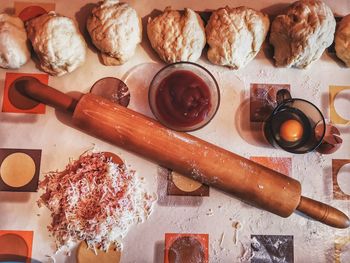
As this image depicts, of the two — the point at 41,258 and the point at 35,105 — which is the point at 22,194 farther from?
the point at 35,105

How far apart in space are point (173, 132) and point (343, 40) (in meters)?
0.84

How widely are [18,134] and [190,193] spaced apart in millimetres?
754

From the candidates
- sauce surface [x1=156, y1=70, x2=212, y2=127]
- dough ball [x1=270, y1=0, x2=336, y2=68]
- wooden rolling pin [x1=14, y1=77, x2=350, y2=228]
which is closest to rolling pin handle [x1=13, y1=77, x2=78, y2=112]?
wooden rolling pin [x1=14, y1=77, x2=350, y2=228]

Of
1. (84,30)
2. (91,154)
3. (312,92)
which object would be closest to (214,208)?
(91,154)

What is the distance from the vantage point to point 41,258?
1.55 metres

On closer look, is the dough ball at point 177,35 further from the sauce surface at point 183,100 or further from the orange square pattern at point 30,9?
the orange square pattern at point 30,9

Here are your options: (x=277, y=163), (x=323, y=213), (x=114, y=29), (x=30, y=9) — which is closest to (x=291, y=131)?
(x=277, y=163)

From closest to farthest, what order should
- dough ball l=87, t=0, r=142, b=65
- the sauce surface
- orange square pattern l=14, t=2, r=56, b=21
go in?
the sauce surface, dough ball l=87, t=0, r=142, b=65, orange square pattern l=14, t=2, r=56, b=21

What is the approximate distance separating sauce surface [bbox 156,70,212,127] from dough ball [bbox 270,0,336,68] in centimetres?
41

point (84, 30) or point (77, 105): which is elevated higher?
point (84, 30)

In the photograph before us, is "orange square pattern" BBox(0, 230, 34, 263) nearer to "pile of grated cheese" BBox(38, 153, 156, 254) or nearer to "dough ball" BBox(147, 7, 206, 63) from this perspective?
"pile of grated cheese" BBox(38, 153, 156, 254)

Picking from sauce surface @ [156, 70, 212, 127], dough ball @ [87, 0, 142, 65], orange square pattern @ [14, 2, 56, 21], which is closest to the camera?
sauce surface @ [156, 70, 212, 127]

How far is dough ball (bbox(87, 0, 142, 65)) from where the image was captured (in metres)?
1.61

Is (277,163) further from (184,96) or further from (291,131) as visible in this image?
(184,96)
